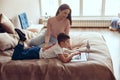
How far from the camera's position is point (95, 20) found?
605cm

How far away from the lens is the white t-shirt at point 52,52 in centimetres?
240

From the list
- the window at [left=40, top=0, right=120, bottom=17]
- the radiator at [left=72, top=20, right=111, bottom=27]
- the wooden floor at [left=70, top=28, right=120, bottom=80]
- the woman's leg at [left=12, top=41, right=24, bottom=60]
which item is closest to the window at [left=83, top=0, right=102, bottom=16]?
the window at [left=40, top=0, right=120, bottom=17]

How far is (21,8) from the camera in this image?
189 inches

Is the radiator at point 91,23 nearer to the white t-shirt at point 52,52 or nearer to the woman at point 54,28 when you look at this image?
the woman at point 54,28

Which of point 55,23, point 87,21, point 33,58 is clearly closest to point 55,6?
point 87,21

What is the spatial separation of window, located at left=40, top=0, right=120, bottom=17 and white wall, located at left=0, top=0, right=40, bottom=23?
37 cm

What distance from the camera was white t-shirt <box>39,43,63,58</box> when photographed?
2.40 m

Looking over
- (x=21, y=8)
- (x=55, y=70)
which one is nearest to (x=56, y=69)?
(x=55, y=70)

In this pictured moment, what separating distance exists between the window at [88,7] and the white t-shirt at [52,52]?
13.3 ft

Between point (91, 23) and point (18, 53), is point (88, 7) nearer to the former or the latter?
point (91, 23)

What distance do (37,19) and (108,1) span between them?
2290mm

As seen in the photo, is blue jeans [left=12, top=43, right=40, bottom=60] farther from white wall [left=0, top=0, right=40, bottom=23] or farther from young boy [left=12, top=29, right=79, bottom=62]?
white wall [left=0, top=0, right=40, bottom=23]

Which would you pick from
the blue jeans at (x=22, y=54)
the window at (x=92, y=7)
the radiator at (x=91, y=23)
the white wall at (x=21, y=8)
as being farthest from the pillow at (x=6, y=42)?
the window at (x=92, y=7)

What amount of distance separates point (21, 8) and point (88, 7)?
7.82 ft
